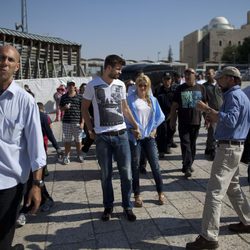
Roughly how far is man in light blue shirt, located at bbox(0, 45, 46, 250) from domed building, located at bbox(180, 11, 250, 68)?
363 feet

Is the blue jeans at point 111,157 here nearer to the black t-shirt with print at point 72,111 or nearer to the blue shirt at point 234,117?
the blue shirt at point 234,117

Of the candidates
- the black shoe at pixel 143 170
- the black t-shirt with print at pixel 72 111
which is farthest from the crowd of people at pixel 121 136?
the black t-shirt with print at pixel 72 111

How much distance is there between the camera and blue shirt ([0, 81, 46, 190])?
254 centimetres

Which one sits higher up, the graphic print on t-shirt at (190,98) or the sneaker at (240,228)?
the graphic print on t-shirt at (190,98)

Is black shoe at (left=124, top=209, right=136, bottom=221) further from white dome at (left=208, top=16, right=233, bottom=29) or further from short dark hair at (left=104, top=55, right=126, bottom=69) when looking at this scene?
white dome at (left=208, top=16, right=233, bottom=29)

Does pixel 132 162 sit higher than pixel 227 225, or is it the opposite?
pixel 132 162

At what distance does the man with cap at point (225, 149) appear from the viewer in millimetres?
3475

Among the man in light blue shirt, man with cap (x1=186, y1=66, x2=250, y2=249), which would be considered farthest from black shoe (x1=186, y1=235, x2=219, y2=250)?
the man in light blue shirt

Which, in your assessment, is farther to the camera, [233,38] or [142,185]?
[233,38]

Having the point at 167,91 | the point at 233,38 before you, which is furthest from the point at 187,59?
the point at 167,91

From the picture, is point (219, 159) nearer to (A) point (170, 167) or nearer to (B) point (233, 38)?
(A) point (170, 167)

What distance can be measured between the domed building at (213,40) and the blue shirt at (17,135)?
363ft

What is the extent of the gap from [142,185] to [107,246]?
83.2 inches

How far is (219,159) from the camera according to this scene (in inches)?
140
